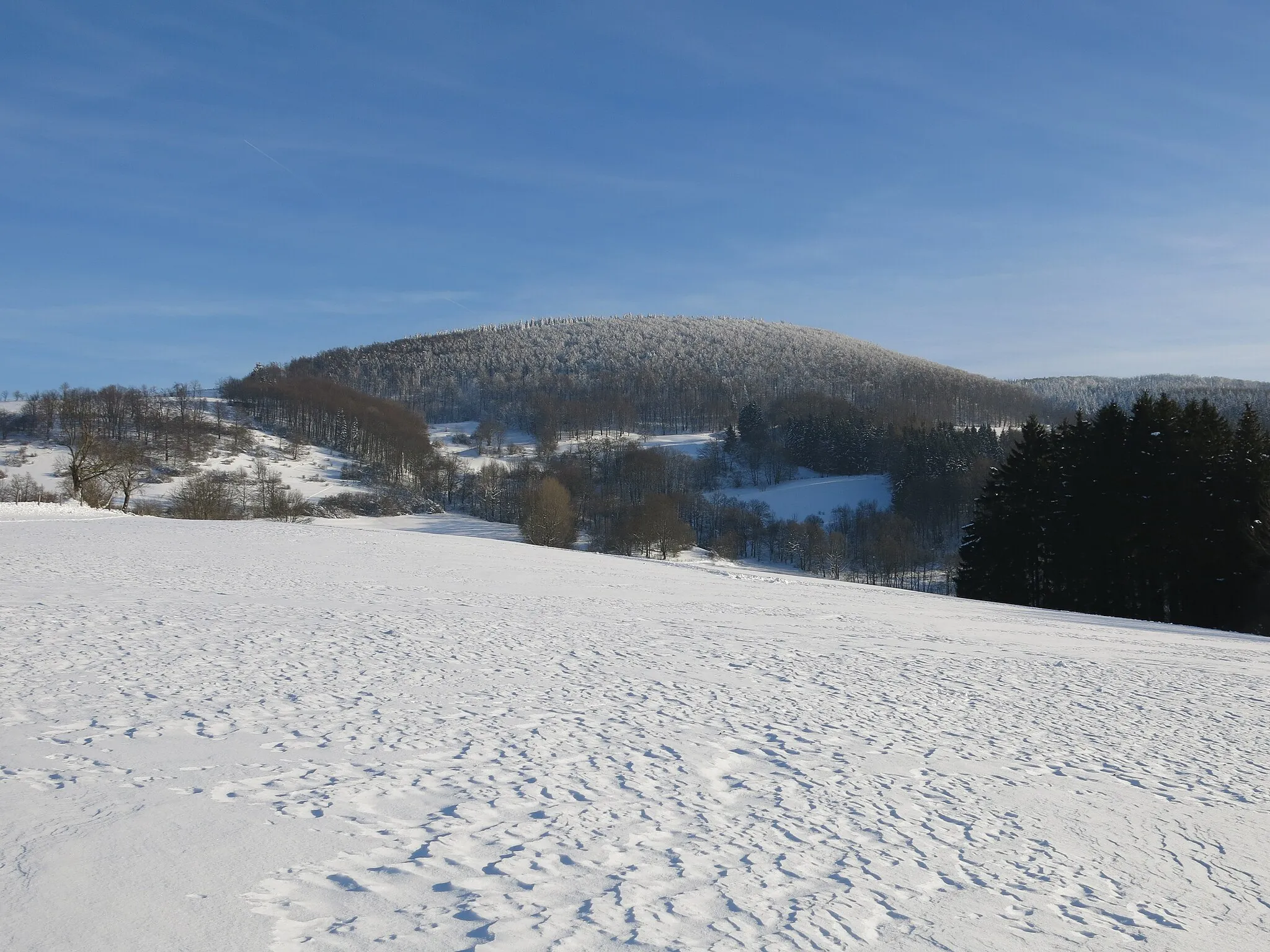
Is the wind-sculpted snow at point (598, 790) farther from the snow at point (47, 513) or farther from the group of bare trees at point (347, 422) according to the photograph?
the group of bare trees at point (347, 422)

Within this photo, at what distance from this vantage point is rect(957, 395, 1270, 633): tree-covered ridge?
97.0 feet

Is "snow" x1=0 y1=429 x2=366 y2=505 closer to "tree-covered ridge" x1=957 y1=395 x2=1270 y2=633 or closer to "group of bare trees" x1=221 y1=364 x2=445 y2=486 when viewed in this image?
"group of bare trees" x1=221 y1=364 x2=445 y2=486

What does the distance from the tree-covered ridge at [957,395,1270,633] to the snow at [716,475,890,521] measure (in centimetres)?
7865

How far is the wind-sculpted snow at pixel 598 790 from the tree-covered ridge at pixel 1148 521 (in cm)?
1756

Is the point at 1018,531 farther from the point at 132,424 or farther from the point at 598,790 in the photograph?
the point at 132,424

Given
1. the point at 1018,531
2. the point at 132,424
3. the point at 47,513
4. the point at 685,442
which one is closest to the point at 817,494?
the point at 685,442

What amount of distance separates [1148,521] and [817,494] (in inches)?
3742

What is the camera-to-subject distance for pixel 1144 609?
32.5 meters

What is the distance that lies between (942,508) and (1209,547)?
271 feet

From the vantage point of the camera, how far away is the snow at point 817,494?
120m

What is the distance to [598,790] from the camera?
6.82m

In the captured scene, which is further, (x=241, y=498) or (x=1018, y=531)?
(x=241, y=498)

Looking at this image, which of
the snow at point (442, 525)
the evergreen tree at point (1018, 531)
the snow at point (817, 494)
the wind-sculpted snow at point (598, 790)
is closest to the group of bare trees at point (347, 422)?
the snow at point (442, 525)

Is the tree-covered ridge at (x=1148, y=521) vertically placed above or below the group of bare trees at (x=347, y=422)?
below
